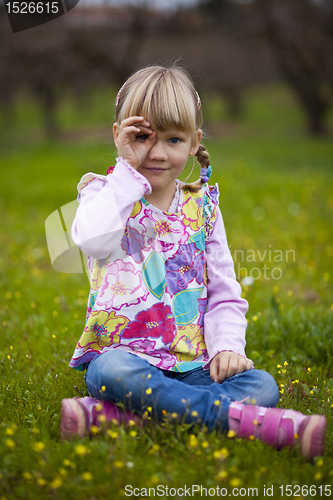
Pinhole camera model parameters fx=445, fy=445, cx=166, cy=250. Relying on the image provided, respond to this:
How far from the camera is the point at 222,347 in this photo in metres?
Result: 2.38

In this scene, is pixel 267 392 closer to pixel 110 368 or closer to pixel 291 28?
pixel 110 368

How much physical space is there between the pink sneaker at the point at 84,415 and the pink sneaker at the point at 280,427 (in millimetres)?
484

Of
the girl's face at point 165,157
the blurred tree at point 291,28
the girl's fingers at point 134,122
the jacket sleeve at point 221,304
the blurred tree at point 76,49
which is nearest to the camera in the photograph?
the girl's fingers at point 134,122

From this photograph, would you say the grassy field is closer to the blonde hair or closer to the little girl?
the little girl

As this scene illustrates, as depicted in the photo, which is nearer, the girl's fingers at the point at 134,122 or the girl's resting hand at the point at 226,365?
the girl's fingers at the point at 134,122

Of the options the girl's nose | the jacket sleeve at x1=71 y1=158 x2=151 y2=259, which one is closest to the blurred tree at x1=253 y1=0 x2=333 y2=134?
the girl's nose

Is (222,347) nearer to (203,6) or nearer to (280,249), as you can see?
(280,249)

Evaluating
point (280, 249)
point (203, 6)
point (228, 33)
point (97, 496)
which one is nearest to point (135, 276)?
point (97, 496)

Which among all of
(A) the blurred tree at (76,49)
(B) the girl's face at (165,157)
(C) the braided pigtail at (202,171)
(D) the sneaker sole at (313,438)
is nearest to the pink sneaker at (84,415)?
(D) the sneaker sole at (313,438)

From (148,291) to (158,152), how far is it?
73 cm

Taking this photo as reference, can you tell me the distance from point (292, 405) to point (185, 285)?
2.86 ft

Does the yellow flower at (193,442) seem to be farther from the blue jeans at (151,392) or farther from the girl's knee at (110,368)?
the girl's knee at (110,368)

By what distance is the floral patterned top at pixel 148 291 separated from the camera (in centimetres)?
232

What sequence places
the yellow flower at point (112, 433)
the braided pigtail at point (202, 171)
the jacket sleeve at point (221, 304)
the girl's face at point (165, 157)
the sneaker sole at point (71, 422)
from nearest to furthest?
the yellow flower at point (112, 433)
the sneaker sole at point (71, 422)
the girl's face at point (165, 157)
the jacket sleeve at point (221, 304)
the braided pigtail at point (202, 171)
